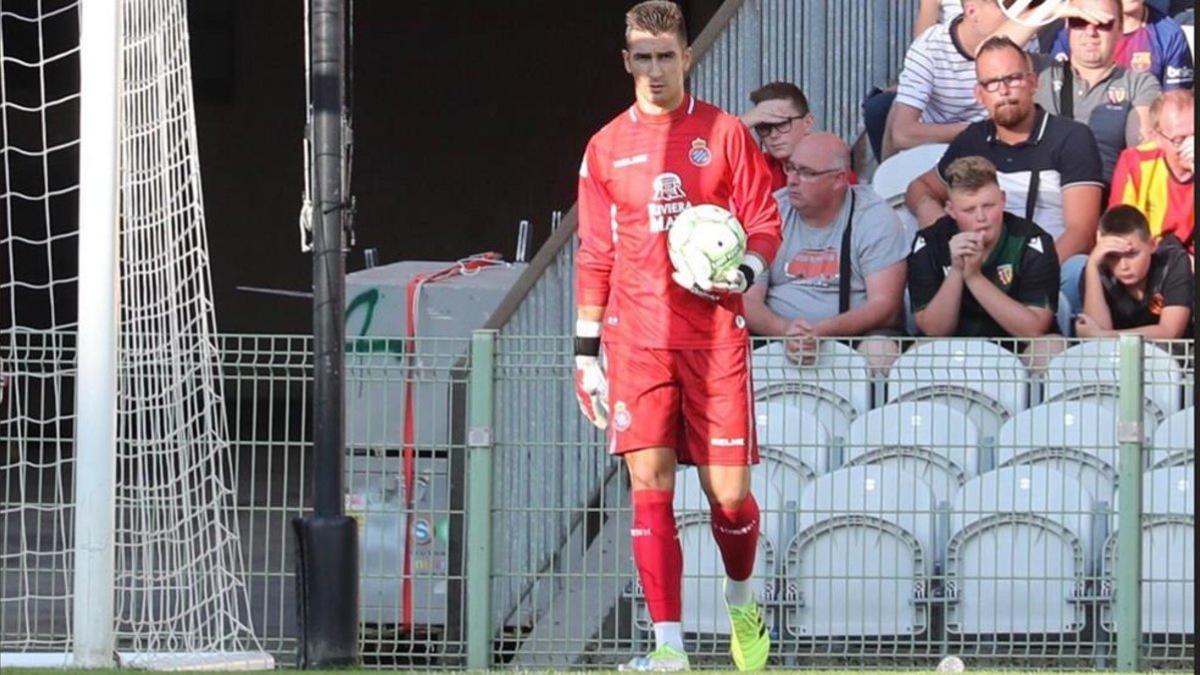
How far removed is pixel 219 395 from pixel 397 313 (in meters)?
2.23

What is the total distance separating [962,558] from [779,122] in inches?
95.8

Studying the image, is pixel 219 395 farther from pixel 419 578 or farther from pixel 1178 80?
pixel 1178 80

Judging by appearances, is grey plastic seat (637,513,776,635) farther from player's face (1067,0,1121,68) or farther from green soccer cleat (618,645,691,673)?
player's face (1067,0,1121,68)

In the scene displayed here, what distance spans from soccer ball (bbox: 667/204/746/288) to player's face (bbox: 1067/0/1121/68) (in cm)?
426

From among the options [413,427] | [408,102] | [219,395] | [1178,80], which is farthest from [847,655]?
[408,102]

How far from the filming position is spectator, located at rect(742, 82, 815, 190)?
10.7m

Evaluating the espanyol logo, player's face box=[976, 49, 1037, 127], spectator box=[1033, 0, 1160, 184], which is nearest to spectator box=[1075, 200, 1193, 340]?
spectator box=[1033, 0, 1160, 184]

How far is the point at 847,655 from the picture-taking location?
925 centimetres

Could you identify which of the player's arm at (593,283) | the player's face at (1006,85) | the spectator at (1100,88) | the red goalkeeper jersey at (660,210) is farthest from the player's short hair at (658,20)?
the spectator at (1100,88)

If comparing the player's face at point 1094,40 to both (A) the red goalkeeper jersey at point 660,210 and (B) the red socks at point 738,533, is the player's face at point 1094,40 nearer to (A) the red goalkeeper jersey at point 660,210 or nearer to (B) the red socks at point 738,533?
(A) the red goalkeeper jersey at point 660,210

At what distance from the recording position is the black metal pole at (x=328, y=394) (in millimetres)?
7527

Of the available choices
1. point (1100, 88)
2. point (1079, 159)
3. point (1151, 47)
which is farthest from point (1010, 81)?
point (1151, 47)

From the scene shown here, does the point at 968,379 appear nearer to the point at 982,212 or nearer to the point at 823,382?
the point at 823,382

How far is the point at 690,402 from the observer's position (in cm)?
729
